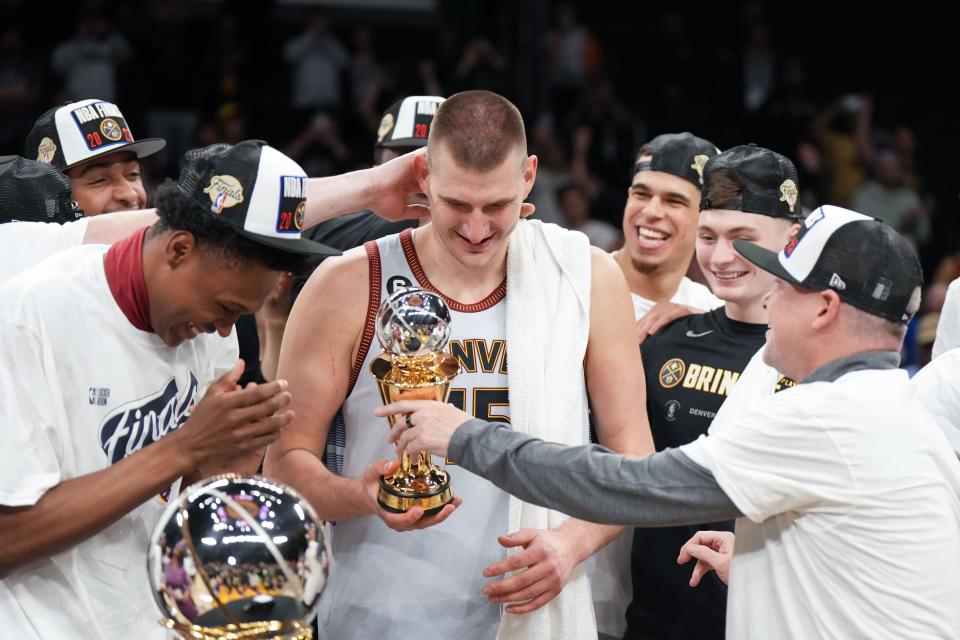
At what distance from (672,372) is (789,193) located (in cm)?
66

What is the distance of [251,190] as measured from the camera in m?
2.18

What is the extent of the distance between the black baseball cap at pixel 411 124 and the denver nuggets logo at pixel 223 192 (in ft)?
6.97

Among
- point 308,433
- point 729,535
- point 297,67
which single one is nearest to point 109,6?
point 297,67

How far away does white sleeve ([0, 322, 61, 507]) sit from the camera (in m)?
2.04

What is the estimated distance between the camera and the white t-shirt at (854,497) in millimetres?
2238

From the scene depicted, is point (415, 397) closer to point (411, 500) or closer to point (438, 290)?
point (411, 500)

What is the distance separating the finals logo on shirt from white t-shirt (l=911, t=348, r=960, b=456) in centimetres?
182

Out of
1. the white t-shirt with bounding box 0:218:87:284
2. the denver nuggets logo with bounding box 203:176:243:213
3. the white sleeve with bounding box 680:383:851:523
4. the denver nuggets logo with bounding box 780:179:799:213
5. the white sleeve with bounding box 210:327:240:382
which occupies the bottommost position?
the white sleeve with bounding box 680:383:851:523

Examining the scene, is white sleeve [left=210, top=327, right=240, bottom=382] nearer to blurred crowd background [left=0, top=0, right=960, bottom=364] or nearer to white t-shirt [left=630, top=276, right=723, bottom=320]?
white t-shirt [left=630, top=276, right=723, bottom=320]

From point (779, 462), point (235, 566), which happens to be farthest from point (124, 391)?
point (779, 462)

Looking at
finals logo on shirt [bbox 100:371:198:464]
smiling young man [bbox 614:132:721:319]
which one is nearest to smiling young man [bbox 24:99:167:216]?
smiling young man [bbox 614:132:721:319]

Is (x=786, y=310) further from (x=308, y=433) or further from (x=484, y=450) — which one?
(x=308, y=433)

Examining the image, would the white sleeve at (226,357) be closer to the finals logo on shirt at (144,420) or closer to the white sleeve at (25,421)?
the finals logo on shirt at (144,420)

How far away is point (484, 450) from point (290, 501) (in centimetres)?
71
